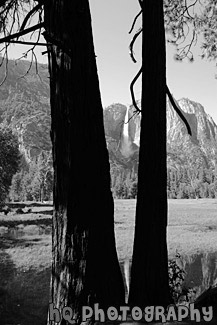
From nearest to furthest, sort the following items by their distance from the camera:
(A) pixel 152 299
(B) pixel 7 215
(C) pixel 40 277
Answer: (A) pixel 152 299
(C) pixel 40 277
(B) pixel 7 215

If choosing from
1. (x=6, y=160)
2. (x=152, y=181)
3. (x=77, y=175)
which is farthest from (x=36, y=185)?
(x=77, y=175)

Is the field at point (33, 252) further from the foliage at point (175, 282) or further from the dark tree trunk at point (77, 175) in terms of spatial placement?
the dark tree trunk at point (77, 175)

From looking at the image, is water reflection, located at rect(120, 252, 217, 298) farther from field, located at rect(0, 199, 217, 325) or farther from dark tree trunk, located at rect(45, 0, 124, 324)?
dark tree trunk, located at rect(45, 0, 124, 324)

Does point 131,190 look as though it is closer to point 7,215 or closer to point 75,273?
point 7,215

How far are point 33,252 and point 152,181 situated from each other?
18.2 metres

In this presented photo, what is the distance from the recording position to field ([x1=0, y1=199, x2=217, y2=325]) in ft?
35.0

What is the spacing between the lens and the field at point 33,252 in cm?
1066

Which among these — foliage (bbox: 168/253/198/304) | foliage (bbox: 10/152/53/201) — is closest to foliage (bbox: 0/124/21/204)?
foliage (bbox: 168/253/198/304)

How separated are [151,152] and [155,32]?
115 cm

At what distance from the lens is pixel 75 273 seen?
2697 millimetres

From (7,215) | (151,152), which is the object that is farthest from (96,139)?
(7,215)

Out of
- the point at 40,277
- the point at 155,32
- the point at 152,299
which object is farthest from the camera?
the point at 40,277

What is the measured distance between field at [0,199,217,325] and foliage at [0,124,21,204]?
3357 mm

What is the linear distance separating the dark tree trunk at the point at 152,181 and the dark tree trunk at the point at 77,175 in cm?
42
